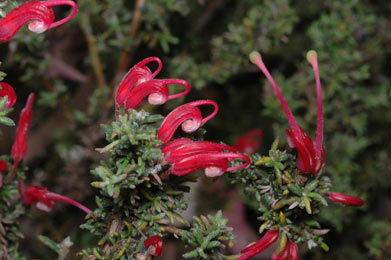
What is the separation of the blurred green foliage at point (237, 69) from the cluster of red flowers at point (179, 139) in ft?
1.80

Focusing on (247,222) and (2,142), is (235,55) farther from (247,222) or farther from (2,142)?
(2,142)

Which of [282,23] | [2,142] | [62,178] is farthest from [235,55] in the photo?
[2,142]

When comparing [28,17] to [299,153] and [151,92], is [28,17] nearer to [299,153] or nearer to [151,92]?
[151,92]

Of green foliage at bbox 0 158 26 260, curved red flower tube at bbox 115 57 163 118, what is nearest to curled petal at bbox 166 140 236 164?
curved red flower tube at bbox 115 57 163 118

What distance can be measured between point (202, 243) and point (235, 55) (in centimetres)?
81

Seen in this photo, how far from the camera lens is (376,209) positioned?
1854 mm

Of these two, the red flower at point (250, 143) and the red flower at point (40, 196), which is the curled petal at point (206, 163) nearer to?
the red flower at point (40, 196)

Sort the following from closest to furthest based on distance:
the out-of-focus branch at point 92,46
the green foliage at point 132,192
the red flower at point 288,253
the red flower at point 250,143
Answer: the green foliage at point 132,192, the red flower at point 288,253, the out-of-focus branch at point 92,46, the red flower at point 250,143

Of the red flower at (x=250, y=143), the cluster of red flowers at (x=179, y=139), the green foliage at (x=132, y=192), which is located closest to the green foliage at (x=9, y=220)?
the green foliage at (x=132, y=192)

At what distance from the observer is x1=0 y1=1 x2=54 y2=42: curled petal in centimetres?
68

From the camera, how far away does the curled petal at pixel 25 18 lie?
68 cm

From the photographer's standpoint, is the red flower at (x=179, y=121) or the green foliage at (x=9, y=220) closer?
the red flower at (x=179, y=121)

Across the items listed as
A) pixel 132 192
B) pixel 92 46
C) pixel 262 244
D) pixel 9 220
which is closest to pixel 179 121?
pixel 132 192

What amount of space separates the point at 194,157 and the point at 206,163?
21 millimetres
